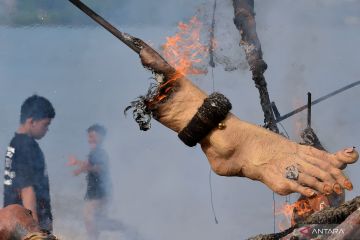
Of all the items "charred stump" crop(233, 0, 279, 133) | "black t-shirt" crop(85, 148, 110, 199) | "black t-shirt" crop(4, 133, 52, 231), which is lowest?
"black t-shirt" crop(4, 133, 52, 231)

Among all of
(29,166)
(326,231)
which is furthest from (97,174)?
(326,231)

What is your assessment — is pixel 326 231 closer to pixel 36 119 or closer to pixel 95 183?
pixel 36 119

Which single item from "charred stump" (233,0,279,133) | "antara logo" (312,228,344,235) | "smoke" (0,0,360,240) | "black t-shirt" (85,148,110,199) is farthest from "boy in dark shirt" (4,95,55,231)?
"antara logo" (312,228,344,235)

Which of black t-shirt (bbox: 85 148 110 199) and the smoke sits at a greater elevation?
the smoke

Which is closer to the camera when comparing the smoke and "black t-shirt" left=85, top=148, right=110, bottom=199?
"black t-shirt" left=85, top=148, right=110, bottom=199

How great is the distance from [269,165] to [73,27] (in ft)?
54.7

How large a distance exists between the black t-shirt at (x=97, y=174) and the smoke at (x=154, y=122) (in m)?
0.68

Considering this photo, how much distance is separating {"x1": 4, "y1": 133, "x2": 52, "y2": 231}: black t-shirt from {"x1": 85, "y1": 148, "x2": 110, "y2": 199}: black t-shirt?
8.99 ft

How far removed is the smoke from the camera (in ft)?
44.4

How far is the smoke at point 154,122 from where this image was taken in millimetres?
13523

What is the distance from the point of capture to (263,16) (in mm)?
16562

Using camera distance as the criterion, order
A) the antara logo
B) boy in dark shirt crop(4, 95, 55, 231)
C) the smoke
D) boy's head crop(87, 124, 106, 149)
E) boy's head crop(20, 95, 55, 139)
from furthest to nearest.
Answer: the smoke
boy's head crop(87, 124, 106, 149)
boy's head crop(20, 95, 55, 139)
boy in dark shirt crop(4, 95, 55, 231)
the antara logo

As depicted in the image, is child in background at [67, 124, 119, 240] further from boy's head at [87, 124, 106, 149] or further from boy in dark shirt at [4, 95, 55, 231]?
boy in dark shirt at [4, 95, 55, 231]

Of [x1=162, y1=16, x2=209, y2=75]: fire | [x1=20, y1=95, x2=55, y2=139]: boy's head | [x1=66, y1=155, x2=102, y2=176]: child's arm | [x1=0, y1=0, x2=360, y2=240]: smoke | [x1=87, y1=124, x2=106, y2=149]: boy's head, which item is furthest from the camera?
[x1=0, y1=0, x2=360, y2=240]: smoke
